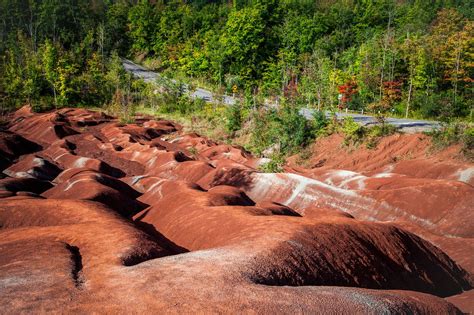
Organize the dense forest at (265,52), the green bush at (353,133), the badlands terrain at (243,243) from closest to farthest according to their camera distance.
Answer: the badlands terrain at (243,243) < the green bush at (353,133) < the dense forest at (265,52)

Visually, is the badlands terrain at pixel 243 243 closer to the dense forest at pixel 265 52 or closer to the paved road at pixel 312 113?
the paved road at pixel 312 113

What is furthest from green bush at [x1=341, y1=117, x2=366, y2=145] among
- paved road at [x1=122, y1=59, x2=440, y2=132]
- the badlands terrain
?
the badlands terrain

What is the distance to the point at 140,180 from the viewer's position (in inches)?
906

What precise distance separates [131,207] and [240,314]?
13002 millimetres

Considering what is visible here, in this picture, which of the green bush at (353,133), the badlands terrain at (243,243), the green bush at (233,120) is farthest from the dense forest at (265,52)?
the badlands terrain at (243,243)

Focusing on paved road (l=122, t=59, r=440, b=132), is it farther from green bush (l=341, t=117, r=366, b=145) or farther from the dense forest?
green bush (l=341, t=117, r=366, b=145)

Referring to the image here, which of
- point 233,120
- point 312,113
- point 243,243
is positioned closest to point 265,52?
point 233,120

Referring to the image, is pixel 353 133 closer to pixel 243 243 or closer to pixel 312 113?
pixel 312 113

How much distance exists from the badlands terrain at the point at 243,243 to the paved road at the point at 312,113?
264 inches

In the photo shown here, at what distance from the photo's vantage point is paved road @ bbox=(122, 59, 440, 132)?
108 ft

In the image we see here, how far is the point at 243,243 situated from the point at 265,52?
57215 millimetres

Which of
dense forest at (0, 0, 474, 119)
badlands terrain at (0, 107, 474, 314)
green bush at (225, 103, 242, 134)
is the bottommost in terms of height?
badlands terrain at (0, 107, 474, 314)

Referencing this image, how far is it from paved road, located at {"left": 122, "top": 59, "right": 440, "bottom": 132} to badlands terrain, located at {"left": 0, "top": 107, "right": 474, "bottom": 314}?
22.0 feet

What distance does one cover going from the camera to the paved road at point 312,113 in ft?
108
